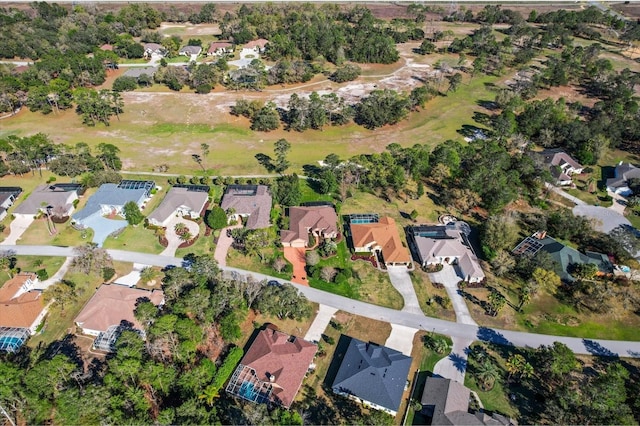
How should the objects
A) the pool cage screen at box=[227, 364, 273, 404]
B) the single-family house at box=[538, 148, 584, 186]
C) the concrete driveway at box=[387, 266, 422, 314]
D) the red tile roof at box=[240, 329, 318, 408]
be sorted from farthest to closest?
the single-family house at box=[538, 148, 584, 186]
the concrete driveway at box=[387, 266, 422, 314]
the red tile roof at box=[240, 329, 318, 408]
the pool cage screen at box=[227, 364, 273, 404]

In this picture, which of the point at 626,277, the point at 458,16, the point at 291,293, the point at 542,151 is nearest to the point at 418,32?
the point at 458,16

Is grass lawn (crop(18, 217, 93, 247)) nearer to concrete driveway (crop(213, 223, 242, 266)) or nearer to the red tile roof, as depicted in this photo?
concrete driveway (crop(213, 223, 242, 266))

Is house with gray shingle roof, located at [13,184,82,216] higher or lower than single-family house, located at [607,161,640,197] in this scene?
higher

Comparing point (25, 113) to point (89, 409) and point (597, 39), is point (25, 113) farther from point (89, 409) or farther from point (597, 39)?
point (597, 39)

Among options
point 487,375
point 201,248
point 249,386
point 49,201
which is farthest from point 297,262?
point 49,201

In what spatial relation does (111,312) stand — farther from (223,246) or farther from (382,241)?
(382,241)

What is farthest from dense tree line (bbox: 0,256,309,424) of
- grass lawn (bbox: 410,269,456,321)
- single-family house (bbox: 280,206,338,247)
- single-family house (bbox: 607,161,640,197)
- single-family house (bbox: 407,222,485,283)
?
single-family house (bbox: 607,161,640,197)
